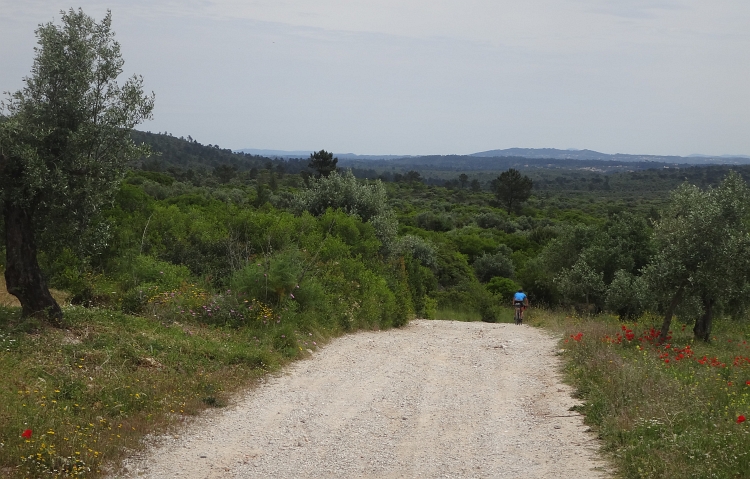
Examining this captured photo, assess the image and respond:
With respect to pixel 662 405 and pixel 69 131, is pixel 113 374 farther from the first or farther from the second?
pixel 662 405

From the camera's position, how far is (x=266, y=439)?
7883 millimetres

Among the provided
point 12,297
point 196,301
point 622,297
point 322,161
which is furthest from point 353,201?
point 322,161

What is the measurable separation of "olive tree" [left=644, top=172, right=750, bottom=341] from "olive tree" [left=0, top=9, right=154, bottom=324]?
11883 mm

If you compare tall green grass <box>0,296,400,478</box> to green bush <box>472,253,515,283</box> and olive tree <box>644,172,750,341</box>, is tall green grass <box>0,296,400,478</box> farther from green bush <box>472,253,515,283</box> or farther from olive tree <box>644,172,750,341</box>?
green bush <box>472,253,515,283</box>

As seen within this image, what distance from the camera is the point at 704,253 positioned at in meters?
15.4

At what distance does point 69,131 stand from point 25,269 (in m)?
2.13

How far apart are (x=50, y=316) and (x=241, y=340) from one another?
3.36 metres

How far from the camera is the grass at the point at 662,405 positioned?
21.0 feet

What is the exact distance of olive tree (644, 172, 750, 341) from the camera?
600 inches

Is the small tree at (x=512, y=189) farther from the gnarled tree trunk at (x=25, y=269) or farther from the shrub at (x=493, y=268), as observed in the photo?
the gnarled tree trunk at (x=25, y=269)

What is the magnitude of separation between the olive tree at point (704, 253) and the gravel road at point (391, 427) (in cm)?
450

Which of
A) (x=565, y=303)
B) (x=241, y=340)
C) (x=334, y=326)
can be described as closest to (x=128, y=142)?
(x=241, y=340)

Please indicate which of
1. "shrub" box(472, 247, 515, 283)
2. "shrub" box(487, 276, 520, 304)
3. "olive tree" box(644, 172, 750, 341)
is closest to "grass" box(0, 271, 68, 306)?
"olive tree" box(644, 172, 750, 341)

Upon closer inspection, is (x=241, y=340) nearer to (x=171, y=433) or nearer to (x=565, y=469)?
(x=171, y=433)
